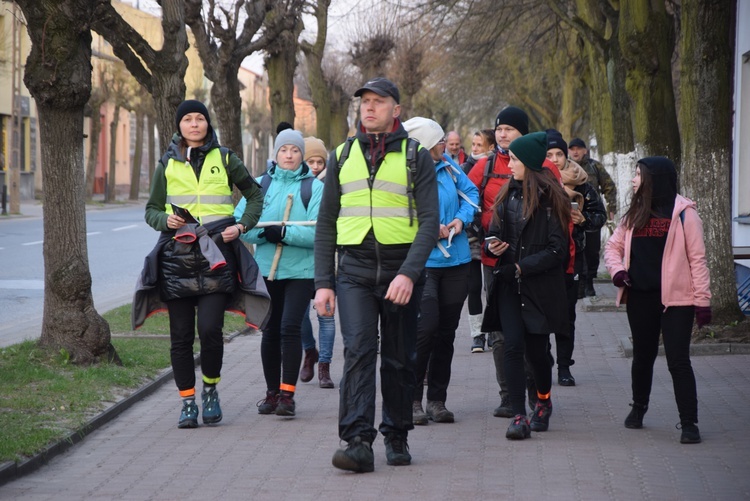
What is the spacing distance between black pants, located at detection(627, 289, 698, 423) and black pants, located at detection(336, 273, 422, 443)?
5.28 feet

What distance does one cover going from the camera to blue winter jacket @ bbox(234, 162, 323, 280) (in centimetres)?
780

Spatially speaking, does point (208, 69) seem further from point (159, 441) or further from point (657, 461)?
point (657, 461)

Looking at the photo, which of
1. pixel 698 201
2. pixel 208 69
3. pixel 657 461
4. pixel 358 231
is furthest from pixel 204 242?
pixel 208 69

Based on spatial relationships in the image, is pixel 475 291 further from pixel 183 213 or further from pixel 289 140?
pixel 183 213

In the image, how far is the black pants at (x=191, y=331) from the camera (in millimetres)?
7164

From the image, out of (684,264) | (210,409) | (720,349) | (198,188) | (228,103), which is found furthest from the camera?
(228,103)

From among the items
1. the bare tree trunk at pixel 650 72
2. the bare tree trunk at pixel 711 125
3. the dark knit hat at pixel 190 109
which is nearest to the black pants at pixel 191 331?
the dark knit hat at pixel 190 109

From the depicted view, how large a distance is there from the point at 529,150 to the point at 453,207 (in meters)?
0.68

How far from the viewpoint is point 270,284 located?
7.84 metres

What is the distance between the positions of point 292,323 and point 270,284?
32 centimetres

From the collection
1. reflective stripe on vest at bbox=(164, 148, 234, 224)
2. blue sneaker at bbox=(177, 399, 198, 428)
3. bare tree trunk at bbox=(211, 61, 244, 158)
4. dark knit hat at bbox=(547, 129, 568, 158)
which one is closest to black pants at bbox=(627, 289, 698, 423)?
dark knit hat at bbox=(547, 129, 568, 158)

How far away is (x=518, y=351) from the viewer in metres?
6.89

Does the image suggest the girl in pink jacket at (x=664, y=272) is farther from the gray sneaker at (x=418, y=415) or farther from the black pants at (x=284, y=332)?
the black pants at (x=284, y=332)

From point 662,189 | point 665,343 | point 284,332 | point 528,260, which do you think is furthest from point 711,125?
point 284,332
